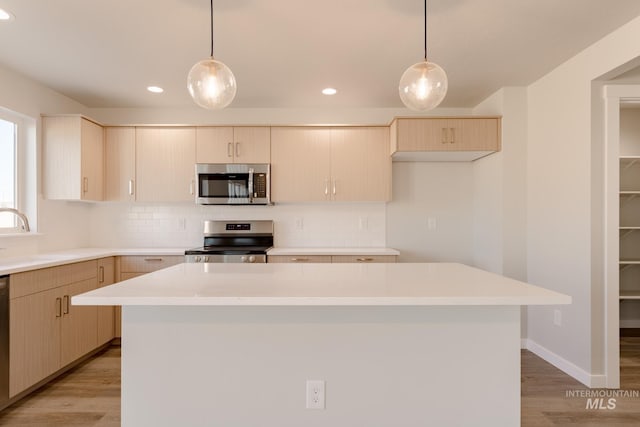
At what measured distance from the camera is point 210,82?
5.60ft

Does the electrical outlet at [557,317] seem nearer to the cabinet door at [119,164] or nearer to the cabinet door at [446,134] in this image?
the cabinet door at [446,134]

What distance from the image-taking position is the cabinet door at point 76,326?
2795 millimetres

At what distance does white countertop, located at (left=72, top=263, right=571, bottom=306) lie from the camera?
4.49 feet

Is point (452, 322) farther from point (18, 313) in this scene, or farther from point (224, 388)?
point (18, 313)

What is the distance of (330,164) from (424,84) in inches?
81.5

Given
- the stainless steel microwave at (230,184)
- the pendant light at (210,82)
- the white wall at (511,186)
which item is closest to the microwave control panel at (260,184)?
the stainless steel microwave at (230,184)

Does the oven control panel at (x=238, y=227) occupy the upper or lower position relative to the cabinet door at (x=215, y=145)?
lower

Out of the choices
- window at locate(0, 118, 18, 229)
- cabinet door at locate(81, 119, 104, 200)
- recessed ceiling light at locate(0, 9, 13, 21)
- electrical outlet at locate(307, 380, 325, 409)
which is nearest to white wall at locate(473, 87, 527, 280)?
electrical outlet at locate(307, 380, 325, 409)

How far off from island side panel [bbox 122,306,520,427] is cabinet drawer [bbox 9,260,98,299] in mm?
1252

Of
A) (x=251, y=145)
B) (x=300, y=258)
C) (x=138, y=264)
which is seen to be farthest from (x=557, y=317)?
(x=138, y=264)

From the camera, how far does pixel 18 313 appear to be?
238 centimetres

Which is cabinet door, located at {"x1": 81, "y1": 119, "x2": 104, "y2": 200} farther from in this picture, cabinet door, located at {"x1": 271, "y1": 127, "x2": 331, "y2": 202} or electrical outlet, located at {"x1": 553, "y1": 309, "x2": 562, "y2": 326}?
electrical outlet, located at {"x1": 553, "y1": 309, "x2": 562, "y2": 326}

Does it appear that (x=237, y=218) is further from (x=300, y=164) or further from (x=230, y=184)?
(x=300, y=164)

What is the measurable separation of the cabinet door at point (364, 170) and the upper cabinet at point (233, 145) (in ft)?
2.49
